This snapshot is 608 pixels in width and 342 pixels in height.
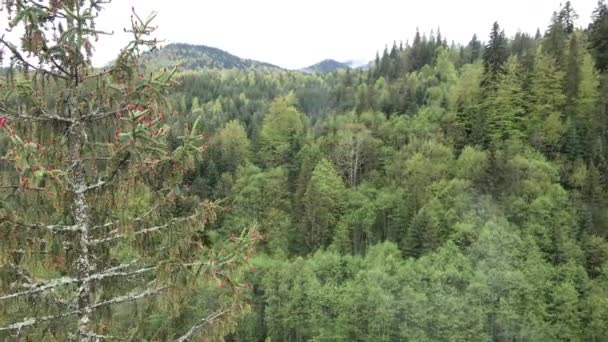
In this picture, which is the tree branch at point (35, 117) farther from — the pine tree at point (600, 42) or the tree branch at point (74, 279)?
the pine tree at point (600, 42)

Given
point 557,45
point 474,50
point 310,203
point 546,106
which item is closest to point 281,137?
point 310,203

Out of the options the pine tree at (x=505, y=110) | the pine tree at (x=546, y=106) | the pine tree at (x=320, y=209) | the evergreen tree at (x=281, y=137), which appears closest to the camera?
the pine tree at (x=320, y=209)

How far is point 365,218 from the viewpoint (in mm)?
74125

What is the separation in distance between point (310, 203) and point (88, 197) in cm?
6558

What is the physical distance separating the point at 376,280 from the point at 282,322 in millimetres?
12380

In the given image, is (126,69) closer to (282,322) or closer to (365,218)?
(282,322)

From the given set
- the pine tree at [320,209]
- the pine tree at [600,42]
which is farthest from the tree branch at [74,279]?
the pine tree at [600,42]

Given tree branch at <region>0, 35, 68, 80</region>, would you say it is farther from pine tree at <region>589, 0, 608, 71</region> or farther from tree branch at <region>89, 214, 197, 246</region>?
pine tree at <region>589, 0, 608, 71</region>

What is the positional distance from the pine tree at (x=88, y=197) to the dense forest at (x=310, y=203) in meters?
0.03

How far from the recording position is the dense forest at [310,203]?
8070 millimetres

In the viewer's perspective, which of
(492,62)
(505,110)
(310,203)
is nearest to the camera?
(310,203)

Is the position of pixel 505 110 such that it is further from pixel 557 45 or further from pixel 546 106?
pixel 557 45

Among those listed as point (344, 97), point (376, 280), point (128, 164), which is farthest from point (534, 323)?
point (344, 97)

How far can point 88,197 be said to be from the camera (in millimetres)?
8297
